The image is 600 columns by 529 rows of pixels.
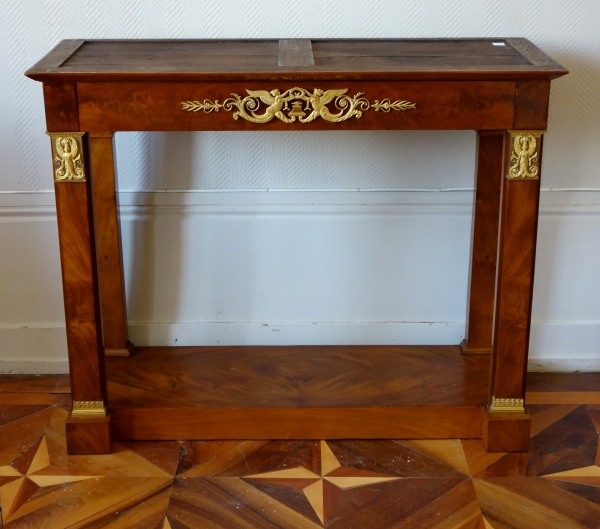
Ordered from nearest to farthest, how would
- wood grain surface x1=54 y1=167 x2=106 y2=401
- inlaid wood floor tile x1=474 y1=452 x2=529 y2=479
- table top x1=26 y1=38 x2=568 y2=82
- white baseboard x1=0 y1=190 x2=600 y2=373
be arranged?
1. table top x1=26 y1=38 x2=568 y2=82
2. wood grain surface x1=54 y1=167 x2=106 y2=401
3. inlaid wood floor tile x1=474 y1=452 x2=529 y2=479
4. white baseboard x1=0 y1=190 x2=600 y2=373

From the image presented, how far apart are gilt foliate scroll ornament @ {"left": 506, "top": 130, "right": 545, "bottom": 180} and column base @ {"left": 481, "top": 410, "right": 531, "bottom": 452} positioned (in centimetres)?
61

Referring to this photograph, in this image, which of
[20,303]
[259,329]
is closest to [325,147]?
[259,329]

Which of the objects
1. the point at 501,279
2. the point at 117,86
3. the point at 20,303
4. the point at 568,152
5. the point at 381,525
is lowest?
the point at 381,525

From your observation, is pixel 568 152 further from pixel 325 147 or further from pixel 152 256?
pixel 152 256

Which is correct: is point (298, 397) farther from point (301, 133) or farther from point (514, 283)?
point (301, 133)

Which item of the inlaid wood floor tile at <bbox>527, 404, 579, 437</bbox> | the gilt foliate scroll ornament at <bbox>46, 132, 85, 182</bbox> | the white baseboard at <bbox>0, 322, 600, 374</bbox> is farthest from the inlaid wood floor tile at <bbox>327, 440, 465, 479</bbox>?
the gilt foliate scroll ornament at <bbox>46, 132, 85, 182</bbox>

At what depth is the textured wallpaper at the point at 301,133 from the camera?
216 centimetres

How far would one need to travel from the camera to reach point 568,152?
7.54ft

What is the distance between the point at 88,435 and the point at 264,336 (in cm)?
64

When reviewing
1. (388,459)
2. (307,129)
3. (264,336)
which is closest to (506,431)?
(388,459)

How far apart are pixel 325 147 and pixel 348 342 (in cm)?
60

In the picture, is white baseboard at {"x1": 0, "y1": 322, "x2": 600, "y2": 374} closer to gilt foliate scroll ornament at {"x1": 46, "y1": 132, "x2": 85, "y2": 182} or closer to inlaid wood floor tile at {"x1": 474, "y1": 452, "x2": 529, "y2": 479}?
inlaid wood floor tile at {"x1": 474, "y1": 452, "x2": 529, "y2": 479}

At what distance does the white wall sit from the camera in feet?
7.12

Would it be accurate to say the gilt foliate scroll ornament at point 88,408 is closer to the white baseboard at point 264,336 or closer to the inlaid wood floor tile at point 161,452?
the inlaid wood floor tile at point 161,452
